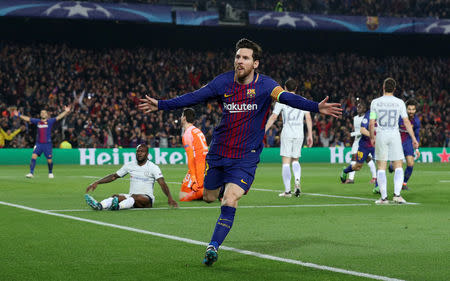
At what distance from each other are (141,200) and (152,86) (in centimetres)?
3007

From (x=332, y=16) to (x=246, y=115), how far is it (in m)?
39.5

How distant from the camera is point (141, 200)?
42.7ft

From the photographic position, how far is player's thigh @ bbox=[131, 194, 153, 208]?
13000mm

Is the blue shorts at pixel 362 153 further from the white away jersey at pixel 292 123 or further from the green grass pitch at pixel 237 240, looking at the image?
the green grass pitch at pixel 237 240

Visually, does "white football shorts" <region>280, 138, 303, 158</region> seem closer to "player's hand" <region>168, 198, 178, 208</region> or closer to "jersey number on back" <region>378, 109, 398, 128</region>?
"jersey number on back" <region>378, 109, 398, 128</region>

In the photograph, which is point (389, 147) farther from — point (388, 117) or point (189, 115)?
point (189, 115)

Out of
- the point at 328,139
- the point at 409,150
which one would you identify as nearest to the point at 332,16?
the point at 328,139

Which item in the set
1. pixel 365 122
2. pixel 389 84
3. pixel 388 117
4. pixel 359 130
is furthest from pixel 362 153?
pixel 389 84

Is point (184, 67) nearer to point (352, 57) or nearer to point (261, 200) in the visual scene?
point (352, 57)

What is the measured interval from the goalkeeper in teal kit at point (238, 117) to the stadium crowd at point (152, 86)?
27264mm

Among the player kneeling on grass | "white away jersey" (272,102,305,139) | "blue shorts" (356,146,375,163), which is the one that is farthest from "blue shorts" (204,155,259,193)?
"blue shorts" (356,146,375,163)

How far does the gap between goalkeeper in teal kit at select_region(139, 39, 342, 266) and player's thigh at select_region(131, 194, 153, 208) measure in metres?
5.34

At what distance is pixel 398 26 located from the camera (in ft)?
154

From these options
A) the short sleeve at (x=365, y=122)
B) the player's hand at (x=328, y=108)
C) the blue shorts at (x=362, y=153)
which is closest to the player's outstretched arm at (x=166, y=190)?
the player's hand at (x=328, y=108)
